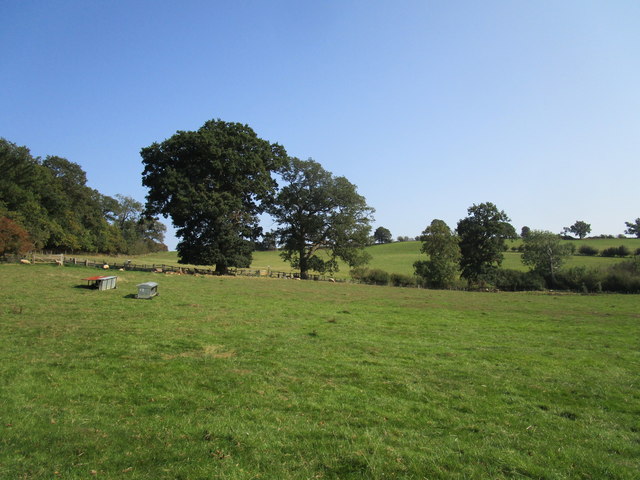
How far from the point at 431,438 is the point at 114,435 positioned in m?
5.34

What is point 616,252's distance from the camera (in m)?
93.9

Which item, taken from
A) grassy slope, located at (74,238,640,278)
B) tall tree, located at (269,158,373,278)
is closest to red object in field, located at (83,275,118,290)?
tall tree, located at (269,158,373,278)

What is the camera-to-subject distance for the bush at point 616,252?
91494 millimetres

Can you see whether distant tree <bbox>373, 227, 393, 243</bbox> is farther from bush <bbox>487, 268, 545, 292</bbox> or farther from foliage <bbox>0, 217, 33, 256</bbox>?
foliage <bbox>0, 217, 33, 256</bbox>

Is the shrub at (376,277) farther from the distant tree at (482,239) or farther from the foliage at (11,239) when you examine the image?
the foliage at (11,239)

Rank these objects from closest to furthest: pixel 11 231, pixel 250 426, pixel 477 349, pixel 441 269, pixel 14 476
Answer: pixel 14 476 < pixel 250 426 < pixel 477 349 < pixel 11 231 < pixel 441 269

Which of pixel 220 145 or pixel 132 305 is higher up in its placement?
pixel 220 145

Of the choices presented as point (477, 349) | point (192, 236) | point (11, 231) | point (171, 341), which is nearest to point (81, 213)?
point (11, 231)

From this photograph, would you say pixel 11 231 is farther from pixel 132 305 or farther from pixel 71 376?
pixel 71 376

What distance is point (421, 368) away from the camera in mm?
10930

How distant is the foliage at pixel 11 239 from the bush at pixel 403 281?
5288cm

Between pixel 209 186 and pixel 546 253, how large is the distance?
6172 cm

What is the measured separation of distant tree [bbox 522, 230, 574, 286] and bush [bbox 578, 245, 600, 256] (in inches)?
1357

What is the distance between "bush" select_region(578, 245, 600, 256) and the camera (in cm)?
9825
